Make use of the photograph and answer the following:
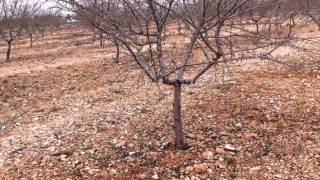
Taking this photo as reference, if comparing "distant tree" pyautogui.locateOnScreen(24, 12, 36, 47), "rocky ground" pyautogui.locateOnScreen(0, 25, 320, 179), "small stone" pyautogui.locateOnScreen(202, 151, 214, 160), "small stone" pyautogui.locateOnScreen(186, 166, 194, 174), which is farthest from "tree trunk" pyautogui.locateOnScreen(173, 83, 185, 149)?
"distant tree" pyautogui.locateOnScreen(24, 12, 36, 47)

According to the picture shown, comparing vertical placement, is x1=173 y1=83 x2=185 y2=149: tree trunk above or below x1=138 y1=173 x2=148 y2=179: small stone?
above

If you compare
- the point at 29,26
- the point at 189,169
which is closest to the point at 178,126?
the point at 189,169

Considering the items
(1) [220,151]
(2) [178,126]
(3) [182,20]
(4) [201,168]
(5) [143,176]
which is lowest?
(5) [143,176]

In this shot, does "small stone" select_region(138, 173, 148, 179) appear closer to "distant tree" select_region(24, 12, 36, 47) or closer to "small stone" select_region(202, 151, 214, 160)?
"small stone" select_region(202, 151, 214, 160)

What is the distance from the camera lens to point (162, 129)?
957 cm

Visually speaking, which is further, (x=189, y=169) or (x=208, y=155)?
(x=208, y=155)

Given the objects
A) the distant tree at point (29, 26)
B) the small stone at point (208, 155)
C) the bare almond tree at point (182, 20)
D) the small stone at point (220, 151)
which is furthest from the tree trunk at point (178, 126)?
the distant tree at point (29, 26)

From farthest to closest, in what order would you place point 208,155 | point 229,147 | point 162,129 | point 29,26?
point 29,26 → point 162,129 → point 229,147 → point 208,155

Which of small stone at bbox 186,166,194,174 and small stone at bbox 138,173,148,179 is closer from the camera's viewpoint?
small stone at bbox 138,173,148,179

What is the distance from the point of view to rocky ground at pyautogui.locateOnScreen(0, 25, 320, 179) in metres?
7.68

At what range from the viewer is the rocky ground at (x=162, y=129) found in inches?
303

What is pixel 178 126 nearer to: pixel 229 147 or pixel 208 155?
pixel 208 155

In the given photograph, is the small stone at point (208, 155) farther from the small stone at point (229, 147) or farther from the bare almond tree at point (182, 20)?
the bare almond tree at point (182, 20)

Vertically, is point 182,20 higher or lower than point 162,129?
higher
